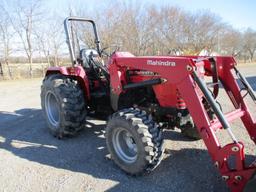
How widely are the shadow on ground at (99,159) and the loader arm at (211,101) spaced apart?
480 millimetres

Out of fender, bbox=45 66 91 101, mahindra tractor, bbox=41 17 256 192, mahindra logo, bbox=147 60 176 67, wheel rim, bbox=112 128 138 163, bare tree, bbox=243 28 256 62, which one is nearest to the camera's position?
mahindra tractor, bbox=41 17 256 192

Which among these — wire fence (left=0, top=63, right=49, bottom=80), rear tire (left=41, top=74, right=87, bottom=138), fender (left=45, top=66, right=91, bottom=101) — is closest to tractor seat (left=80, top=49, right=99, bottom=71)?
fender (left=45, top=66, right=91, bottom=101)

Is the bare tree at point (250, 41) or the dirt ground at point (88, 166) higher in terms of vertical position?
the bare tree at point (250, 41)

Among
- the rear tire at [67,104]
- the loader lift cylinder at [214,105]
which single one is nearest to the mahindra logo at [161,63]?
the loader lift cylinder at [214,105]

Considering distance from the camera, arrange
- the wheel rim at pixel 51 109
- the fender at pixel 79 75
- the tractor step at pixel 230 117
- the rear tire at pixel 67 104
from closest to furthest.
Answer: the tractor step at pixel 230 117, the rear tire at pixel 67 104, the fender at pixel 79 75, the wheel rim at pixel 51 109

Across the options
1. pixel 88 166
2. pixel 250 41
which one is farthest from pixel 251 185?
pixel 250 41

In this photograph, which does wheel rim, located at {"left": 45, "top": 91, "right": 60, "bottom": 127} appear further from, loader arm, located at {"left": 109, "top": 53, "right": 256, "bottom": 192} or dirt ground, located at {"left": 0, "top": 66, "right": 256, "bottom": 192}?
loader arm, located at {"left": 109, "top": 53, "right": 256, "bottom": 192}

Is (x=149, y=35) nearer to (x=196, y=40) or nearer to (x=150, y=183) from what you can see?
(x=196, y=40)

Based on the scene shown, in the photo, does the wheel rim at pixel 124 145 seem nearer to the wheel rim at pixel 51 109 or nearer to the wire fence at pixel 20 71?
the wheel rim at pixel 51 109

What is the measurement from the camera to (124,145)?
366 cm

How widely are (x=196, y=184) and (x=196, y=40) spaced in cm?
3058

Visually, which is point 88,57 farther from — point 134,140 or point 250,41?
point 250,41

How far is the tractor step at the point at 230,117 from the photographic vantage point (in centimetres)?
287

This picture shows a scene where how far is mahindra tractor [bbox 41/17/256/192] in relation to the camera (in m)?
2.76
